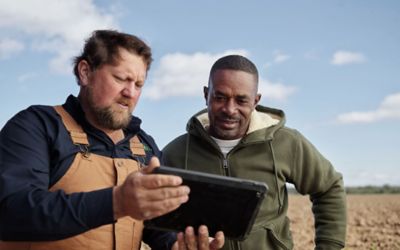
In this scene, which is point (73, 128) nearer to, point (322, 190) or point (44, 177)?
point (44, 177)

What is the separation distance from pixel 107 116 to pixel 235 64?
1457 mm

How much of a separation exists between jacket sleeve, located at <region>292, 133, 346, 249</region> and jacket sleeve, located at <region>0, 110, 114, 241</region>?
2.27 metres

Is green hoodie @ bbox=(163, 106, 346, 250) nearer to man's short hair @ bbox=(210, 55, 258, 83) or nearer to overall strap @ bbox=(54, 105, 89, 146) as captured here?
man's short hair @ bbox=(210, 55, 258, 83)

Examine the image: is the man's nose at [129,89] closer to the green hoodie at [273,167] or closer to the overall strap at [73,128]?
the overall strap at [73,128]

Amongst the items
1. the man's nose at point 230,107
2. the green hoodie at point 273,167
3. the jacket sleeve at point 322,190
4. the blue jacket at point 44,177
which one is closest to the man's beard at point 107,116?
the blue jacket at point 44,177

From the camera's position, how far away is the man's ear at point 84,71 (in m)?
3.33

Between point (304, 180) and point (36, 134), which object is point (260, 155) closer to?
point (304, 180)

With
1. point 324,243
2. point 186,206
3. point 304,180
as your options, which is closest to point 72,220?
point 186,206

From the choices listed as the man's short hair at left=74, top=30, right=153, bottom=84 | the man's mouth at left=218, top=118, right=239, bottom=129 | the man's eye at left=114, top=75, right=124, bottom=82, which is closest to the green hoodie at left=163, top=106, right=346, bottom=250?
the man's mouth at left=218, top=118, right=239, bottom=129

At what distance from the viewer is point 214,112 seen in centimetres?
424

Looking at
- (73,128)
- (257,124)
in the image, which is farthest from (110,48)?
(257,124)

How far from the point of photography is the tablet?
8.35 ft

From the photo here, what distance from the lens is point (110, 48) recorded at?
325 centimetres

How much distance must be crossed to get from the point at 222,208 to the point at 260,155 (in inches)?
67.2
